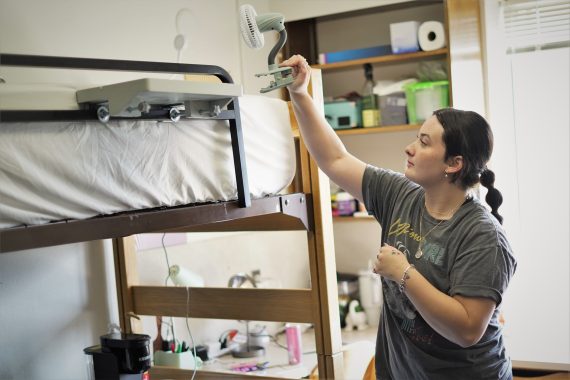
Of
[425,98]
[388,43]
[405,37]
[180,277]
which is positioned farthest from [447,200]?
[388,43]

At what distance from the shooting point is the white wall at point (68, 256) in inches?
76.5

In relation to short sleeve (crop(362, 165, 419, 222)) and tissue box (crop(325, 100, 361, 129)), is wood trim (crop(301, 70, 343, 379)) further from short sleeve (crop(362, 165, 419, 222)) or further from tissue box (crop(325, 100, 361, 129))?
tissue box (crop(325, 100, 361, 129))

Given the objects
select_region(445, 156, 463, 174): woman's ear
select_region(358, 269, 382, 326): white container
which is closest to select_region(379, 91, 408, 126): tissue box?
select_region(358, 269, 382, 326): white container

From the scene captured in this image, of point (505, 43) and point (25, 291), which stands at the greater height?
point (505, 43)

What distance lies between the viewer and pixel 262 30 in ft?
5.33

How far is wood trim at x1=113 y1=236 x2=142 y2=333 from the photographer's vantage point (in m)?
2.30

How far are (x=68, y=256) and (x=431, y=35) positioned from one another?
1.98 m

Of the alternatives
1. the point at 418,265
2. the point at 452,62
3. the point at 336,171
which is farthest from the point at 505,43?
the point at 418,265

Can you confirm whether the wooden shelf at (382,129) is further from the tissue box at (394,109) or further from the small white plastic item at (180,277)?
the small white plastic item at (180,277)

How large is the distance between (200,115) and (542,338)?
7.31 feet

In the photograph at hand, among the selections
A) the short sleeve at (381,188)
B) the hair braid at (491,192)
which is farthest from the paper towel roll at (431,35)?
the short sleeve at (381,188)

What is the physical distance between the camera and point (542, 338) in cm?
304

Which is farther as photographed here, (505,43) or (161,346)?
(505,43)

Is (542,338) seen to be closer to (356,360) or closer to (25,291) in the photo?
(356,360)
